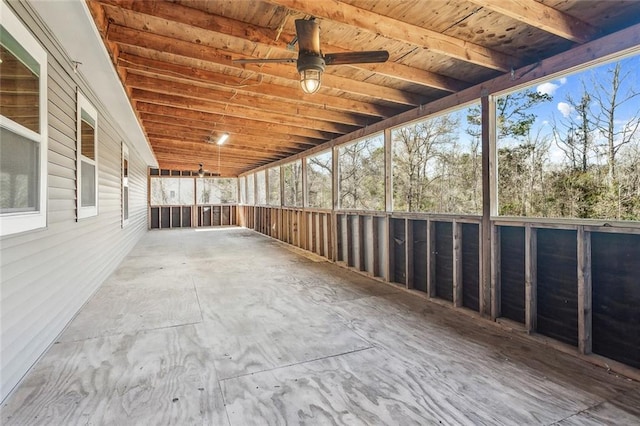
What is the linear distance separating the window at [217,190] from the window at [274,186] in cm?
493

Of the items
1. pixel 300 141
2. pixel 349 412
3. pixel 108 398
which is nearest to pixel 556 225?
pixel 349 412

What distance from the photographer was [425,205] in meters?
4.89

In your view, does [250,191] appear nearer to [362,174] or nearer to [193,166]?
[193,166]

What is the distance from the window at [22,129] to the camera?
206cm

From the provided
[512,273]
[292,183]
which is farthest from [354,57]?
[292,183]

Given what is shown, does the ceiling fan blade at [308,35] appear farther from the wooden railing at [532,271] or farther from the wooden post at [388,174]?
the wooden post at [388,174]

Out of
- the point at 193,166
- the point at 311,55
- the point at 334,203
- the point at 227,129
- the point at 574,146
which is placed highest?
the point at 193,166

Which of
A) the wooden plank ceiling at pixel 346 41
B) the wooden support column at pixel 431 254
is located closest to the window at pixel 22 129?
the wooden plank ceiling at pixel 346 41

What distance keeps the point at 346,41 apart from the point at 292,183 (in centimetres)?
700

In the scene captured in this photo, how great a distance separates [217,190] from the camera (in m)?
15.5

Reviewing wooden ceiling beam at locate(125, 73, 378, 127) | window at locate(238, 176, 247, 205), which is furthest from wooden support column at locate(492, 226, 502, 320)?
window at locate(238, 176, 247, 205)

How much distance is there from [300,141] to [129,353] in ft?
18.0

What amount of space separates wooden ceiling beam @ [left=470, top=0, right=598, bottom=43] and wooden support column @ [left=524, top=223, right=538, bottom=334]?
5.56 feet

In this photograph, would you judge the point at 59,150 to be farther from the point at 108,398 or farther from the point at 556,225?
the point at 556,225
